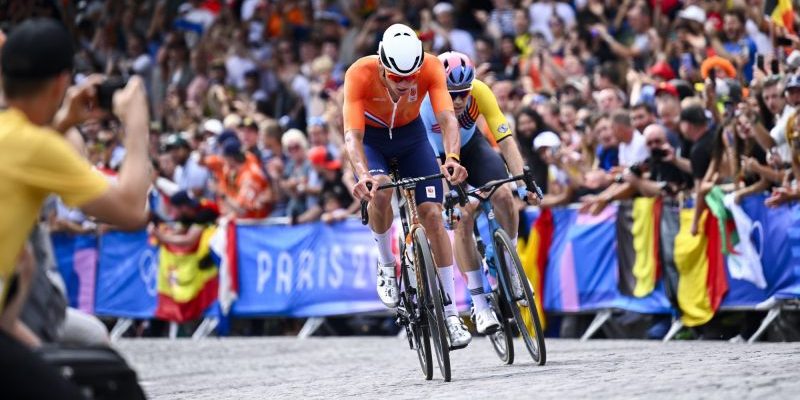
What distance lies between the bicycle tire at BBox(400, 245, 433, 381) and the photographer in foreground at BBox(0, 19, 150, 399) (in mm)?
4710

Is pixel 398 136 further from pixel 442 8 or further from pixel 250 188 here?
pixel 442 8

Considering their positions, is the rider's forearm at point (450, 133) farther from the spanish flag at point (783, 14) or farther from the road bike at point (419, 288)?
the spanish flag at point (783, 14)

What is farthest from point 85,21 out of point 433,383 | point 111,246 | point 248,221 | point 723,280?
point 433,383

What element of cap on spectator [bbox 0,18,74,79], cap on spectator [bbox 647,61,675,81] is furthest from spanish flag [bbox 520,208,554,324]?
cap on spectator [bbox 0,18,74,79]

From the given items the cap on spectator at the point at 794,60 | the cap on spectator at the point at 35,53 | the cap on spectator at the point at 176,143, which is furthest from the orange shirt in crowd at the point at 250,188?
the cap on spectator at the point at 35,53

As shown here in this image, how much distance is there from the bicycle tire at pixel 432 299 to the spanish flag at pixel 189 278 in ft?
30.4

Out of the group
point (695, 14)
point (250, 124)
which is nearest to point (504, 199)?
point (695, 14)

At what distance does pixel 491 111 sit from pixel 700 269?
3.50 meters

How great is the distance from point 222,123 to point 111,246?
313 centimetres

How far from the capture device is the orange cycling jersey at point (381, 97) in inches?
409

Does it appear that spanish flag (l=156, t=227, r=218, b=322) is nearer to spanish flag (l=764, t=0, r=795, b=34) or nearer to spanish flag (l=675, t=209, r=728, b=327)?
spanish flag (l=675, t=209, r=728, b=327)

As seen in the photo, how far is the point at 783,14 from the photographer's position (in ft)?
48.2

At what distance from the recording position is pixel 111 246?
20422 millimetres

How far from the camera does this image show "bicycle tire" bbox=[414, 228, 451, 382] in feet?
31.8
